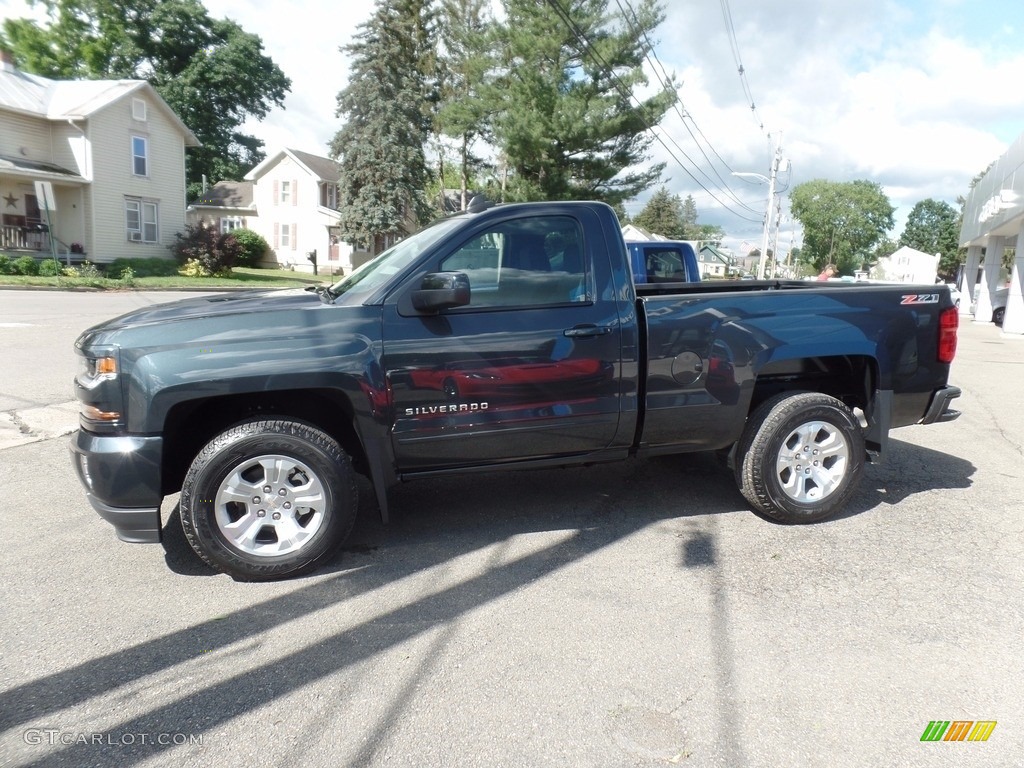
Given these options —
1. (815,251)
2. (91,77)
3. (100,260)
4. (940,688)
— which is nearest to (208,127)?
(91,77)

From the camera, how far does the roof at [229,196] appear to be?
48.1 metres

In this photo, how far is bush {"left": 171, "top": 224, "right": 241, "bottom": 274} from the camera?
30.6 meters

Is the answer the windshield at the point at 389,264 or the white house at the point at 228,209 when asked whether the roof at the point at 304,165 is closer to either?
the white house at the point at 228,209

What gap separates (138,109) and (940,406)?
114ft

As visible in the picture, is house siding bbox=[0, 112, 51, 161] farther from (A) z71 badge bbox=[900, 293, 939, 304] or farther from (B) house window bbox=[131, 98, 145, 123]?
(A) z71 badge bbox=[900, 293, 939, 304]

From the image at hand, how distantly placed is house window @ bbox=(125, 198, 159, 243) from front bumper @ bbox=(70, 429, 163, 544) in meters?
32.1

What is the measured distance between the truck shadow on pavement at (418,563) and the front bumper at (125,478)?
46 centimetres

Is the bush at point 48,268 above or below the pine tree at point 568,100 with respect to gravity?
below

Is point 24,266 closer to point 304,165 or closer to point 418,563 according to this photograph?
point 304,165

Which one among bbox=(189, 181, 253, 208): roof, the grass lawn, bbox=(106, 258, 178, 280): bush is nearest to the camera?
the grass lawn

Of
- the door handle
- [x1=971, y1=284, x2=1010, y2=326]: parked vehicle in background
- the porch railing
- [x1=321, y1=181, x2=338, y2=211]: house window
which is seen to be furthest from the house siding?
[x1=971, y1=284, x2=1010, y2=326]: parked vehicle in background

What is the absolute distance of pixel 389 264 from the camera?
4.42 metres

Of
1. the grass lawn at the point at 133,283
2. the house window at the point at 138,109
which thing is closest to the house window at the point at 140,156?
the house window at the point at 138,109

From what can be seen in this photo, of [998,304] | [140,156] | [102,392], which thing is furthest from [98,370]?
[998,304]
